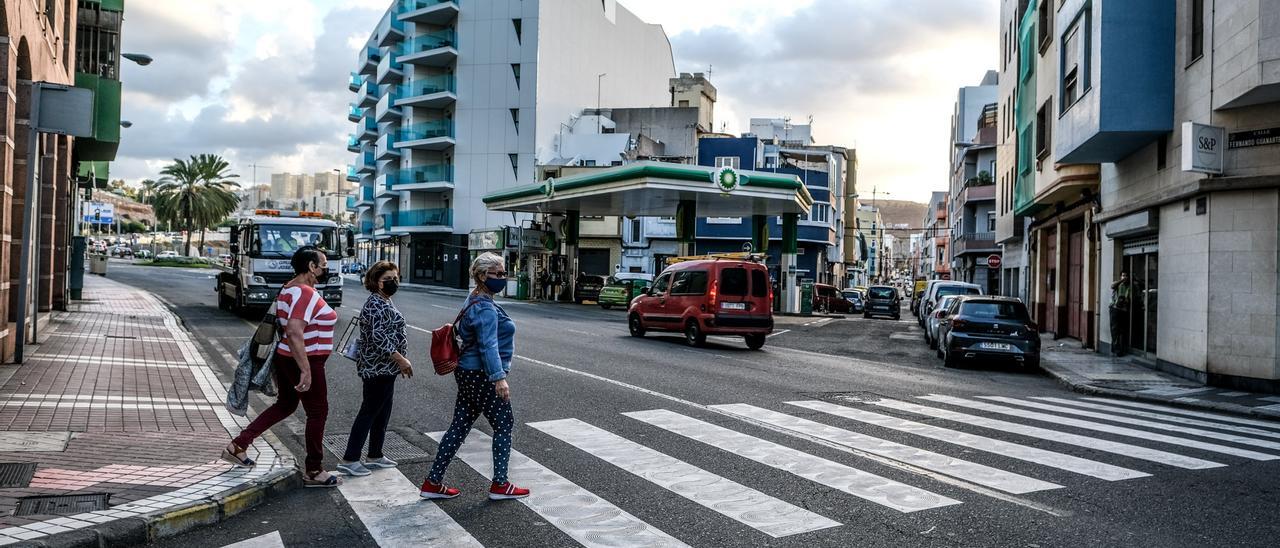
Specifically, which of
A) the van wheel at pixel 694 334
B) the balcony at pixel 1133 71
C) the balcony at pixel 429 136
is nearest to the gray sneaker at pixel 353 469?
the van wheel at pixel 694 334

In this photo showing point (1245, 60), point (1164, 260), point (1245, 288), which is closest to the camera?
point (1245, 60)

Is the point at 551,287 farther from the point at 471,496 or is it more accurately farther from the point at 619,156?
the point at 471,496

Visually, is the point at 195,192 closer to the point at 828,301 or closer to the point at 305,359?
the point at 828,301

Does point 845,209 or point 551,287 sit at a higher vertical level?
point 845,209

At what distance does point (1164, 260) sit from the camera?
16.3 m

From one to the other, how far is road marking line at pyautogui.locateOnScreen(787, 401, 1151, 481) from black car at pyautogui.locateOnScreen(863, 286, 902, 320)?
3218 cm

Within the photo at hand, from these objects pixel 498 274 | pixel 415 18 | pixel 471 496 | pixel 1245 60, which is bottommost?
pixel 471 496

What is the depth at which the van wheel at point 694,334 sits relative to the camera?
2016 centimetres

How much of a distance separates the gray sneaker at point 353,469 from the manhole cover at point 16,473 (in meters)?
1.96

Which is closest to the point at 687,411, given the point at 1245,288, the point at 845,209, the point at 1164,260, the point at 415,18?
the point at 1245,288

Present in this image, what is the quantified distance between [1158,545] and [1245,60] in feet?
34.1

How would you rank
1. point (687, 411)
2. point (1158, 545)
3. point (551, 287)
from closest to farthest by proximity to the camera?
point (1158, 545) < point (687, 411) < point (551, 287)

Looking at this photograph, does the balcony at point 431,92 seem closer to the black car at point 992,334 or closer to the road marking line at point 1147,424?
the black car at point 992,334

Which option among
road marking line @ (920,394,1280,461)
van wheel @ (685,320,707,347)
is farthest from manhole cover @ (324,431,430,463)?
van wheel @ (685,320,707,347)
